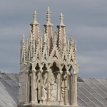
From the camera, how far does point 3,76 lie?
68750 millimetres

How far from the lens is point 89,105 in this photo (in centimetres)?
6969

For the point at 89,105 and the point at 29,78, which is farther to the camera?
the point at 89,105

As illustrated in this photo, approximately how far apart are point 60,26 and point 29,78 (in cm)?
Answer: 394

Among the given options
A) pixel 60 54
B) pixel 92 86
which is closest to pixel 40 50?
pixel 60 54

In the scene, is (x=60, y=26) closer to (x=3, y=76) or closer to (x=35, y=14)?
(x=35, y=14)

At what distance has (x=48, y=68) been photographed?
56938 millimetres

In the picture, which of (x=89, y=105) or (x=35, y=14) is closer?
(x=35, y=14)

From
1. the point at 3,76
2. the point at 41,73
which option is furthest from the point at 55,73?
the point at 3,76

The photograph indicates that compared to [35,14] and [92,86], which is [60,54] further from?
[92,86]

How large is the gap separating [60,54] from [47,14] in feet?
8.97

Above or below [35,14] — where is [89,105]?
below

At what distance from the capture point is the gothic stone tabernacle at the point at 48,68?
56.8 m

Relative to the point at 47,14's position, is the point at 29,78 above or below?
below

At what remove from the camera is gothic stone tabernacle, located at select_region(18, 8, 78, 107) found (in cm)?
5681
